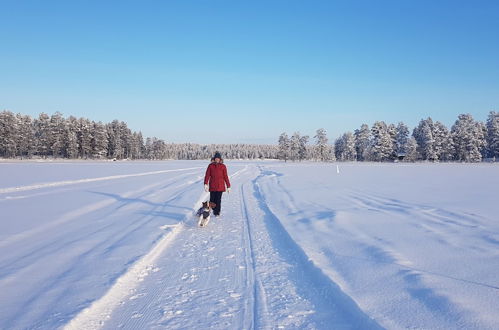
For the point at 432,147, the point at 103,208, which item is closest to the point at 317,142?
the point at 432,147

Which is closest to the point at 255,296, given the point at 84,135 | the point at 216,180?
the point at 216,180

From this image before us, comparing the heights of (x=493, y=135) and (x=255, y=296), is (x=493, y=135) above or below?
above

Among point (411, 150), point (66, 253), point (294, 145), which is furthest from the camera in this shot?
point (294, 145)

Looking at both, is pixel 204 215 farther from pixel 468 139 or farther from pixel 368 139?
pixel 368 139

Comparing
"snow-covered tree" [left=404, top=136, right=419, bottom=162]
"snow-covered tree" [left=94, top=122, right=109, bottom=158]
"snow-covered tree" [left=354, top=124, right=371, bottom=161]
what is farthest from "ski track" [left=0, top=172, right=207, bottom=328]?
"snow-covered tree" [left=354, top=124, right=371, bottom=161]

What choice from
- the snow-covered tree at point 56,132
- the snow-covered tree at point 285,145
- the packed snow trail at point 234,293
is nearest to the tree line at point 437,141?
the snow-covered tree at point 285,145

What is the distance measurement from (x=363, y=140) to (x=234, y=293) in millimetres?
101830

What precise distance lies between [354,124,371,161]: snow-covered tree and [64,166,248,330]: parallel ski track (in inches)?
3855

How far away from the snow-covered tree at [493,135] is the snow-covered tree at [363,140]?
93.9 ft

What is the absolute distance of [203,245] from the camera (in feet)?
23.3

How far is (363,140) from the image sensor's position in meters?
100

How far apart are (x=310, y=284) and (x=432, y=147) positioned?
90606 mm

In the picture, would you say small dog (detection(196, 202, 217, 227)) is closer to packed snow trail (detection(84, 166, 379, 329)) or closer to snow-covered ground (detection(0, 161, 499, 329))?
snow-covered ground (detection(0, 161, 499, 329))

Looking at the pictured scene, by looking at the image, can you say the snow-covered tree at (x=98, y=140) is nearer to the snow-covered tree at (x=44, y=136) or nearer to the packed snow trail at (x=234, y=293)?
the snow-covered tree at (x=44, y=136)
